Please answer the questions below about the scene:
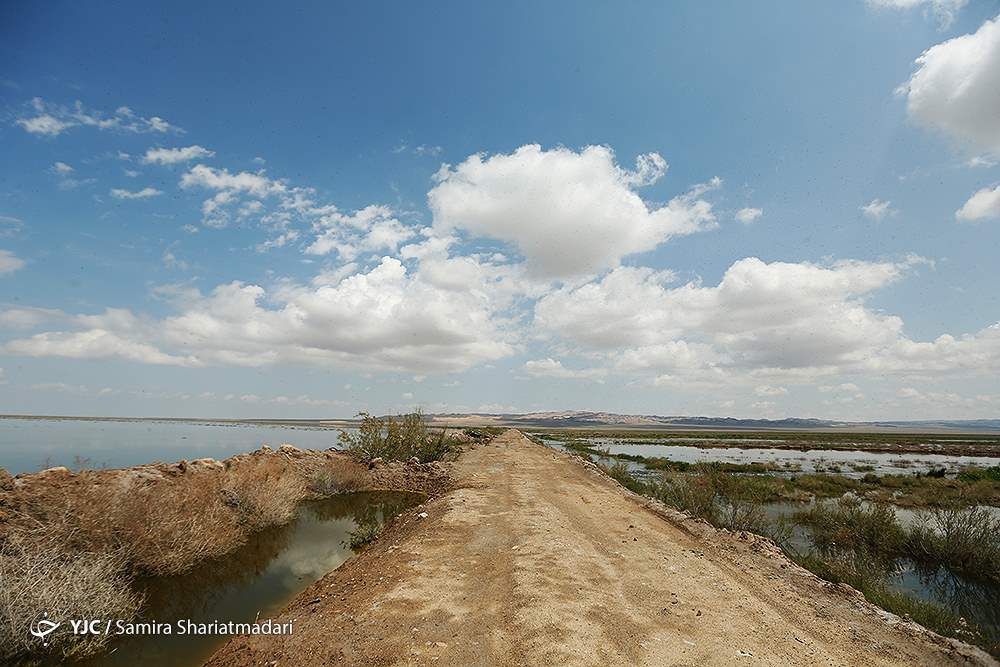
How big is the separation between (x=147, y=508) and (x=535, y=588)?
817cm

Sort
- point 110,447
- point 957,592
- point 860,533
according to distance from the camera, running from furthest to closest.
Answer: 1. point 110,447
2. point 860,533
3. point 957,592

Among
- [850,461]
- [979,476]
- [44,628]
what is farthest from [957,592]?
[850,461]

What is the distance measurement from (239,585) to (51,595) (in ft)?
13.2

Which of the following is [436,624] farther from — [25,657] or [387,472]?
[387,472]

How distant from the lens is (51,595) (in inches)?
257

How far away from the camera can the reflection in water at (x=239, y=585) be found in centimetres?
712

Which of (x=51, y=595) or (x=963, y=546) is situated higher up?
(x=51, y=595)

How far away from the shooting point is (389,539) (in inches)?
505

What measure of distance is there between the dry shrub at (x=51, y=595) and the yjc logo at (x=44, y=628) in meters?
0.05

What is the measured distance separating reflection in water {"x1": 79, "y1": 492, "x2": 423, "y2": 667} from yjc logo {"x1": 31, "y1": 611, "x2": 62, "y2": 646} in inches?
25.5

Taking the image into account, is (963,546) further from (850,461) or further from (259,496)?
(850,461)

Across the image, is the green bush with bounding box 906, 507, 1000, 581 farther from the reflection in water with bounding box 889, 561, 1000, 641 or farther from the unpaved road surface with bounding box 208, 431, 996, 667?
the unpaved road surface with bounding box 208, 431, 996, 667

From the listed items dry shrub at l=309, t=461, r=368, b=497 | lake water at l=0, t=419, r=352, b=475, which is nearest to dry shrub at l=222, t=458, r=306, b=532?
dry shrub at l=309, t=461, r=368, b=497

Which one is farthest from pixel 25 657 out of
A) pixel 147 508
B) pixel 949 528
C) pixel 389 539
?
pixel 949 528
